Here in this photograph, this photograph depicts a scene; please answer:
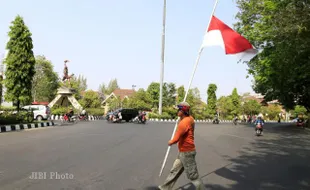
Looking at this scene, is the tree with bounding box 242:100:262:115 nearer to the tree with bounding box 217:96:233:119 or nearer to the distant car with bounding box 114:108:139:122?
the tree with bounding box 217:96:233:119

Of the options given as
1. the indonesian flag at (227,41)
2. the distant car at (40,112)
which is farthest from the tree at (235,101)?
the indonesian flag at (227,41)

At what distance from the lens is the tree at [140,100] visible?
70562 millimetres

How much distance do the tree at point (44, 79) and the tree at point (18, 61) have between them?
42.7 m

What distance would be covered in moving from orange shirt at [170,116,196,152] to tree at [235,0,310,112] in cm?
1061

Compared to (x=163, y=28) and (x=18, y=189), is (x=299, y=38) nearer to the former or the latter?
(x=18, y=189)

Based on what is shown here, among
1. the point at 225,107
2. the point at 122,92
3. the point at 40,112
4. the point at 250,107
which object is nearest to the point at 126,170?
the point at 40,112

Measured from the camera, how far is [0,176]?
600cm

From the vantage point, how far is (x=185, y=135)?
16.9 ft

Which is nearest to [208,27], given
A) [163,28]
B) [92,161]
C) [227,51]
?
[227,51]

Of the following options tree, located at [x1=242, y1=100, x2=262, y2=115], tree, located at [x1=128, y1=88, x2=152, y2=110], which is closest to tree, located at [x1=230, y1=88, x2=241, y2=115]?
tree, located at [x1=242, y1=100, x2=262, y2=115]

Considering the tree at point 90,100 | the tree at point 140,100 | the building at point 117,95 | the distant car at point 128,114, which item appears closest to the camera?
the distant car at point 128,114

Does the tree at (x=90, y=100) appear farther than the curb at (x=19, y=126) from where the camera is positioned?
Yes

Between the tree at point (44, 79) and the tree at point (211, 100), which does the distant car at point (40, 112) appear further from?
the tree at point (211, 100)

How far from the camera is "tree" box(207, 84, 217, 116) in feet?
251
